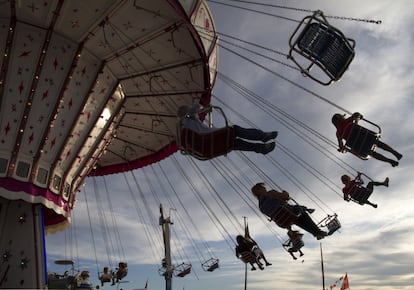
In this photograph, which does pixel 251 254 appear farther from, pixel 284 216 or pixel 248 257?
pixel 284 216

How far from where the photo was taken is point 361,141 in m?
8.52

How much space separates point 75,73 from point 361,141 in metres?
9.01

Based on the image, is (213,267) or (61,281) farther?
(213,267)

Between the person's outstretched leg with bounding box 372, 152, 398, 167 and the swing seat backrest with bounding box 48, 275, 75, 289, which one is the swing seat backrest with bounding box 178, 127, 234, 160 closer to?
the person's outstretched leg with bounding box 372, 152, 398, 167

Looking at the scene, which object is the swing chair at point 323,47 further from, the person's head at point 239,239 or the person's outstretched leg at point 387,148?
the person's head at point 239,239

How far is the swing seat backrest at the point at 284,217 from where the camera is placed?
391 inches

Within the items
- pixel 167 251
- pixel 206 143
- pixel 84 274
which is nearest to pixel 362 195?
pixel 206 143

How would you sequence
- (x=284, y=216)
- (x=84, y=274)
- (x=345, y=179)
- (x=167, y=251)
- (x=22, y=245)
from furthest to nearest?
(x=167, y=251) → (x=84, y=274) → (x=22, y=245) → (x=345, y=179) → (x=284, y=216)

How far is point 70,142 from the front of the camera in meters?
12.9

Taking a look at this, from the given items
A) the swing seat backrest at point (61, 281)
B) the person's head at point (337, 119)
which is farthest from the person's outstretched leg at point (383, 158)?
the swing seat backrest at point (61, 281)

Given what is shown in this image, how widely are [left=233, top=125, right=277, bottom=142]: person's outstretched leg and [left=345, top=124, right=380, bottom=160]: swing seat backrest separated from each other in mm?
2368

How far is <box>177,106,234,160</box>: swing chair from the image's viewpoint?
6934 millimetres

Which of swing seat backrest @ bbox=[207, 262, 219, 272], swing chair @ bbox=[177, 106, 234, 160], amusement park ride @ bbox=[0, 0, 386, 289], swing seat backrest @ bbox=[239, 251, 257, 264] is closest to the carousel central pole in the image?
swing seat backrest @ bbox=[207, 262, 219, 272]

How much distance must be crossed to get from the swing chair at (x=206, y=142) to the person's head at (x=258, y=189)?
3706 mm
